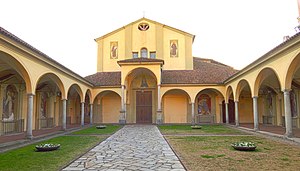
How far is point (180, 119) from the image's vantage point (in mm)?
26922

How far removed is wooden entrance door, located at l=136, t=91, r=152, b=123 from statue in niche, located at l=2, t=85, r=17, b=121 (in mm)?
13120

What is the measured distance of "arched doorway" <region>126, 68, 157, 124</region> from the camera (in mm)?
27109

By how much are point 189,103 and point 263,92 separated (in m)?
7.24

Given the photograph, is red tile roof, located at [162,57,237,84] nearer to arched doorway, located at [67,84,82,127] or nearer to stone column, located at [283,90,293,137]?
arched doorway, located at [67,84,82,127]

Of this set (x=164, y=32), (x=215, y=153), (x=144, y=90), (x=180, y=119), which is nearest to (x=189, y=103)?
(x=180, y=119)

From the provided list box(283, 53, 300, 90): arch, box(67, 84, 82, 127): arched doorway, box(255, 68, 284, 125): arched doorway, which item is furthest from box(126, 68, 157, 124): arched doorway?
box(283, 53, 300, 90): arch

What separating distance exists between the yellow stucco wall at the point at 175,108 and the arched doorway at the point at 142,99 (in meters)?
1.24

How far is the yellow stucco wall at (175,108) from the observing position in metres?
27.0

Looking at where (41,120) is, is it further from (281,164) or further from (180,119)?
(281,164)

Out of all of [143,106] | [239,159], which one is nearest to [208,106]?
[143,106]

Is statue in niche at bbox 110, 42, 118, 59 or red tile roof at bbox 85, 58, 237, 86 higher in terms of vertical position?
statue in niche at bbox 110, 42, 118, 59

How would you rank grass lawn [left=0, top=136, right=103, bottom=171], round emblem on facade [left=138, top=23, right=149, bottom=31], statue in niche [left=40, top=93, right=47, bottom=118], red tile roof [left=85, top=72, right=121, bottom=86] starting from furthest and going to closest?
round emblem on facade [left=138, top=23, right=149, bottom=31] < red tile roof [left=85, top=72, right=121, bottom=86] < statue in niche [left=40, top=93, right=47, bottom=118] < grass lawn [left=0, top=136, right=103, bottom=171]

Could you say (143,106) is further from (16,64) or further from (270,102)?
(16,64)

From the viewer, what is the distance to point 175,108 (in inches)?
1066
